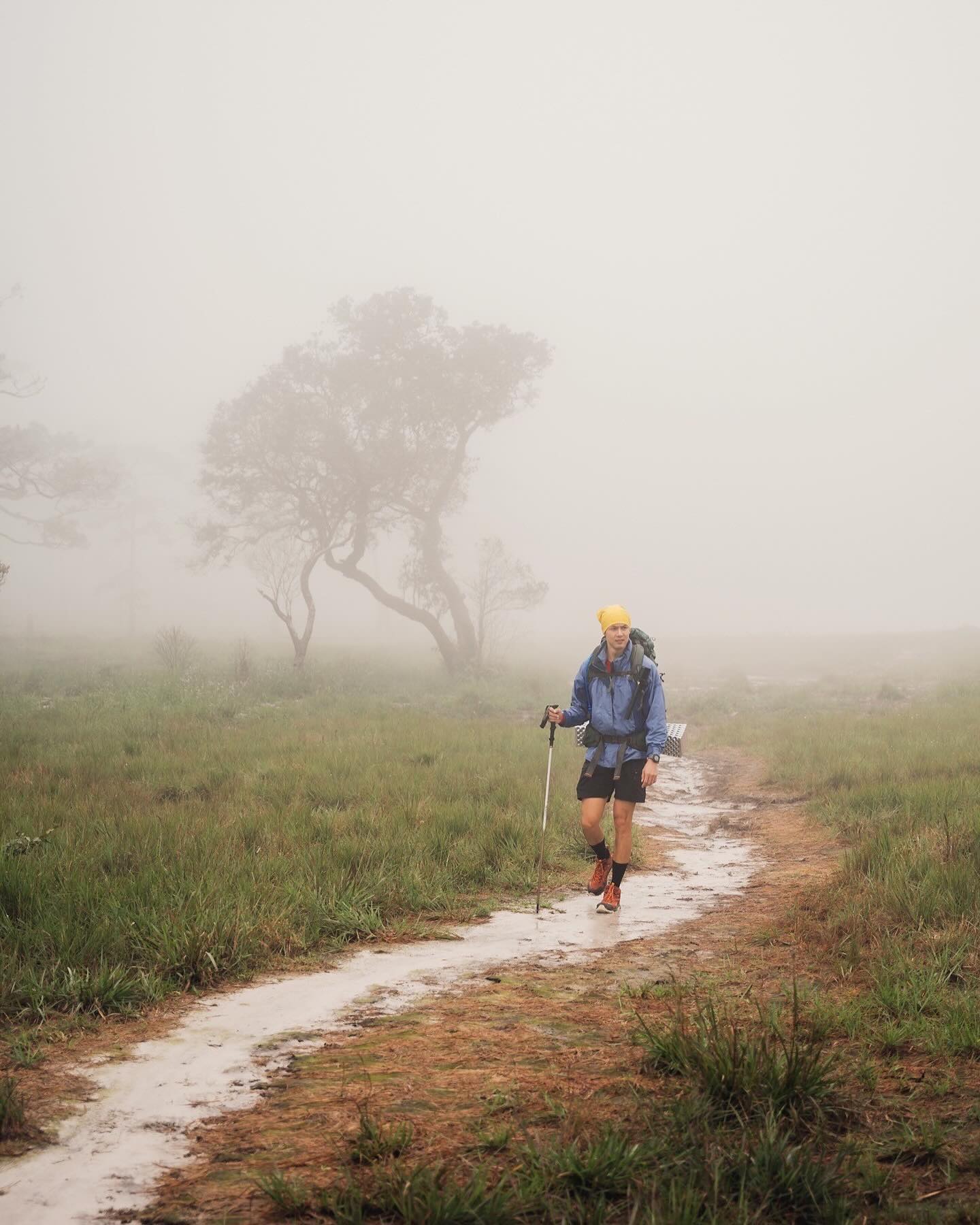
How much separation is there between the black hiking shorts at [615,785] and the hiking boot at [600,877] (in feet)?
1.92

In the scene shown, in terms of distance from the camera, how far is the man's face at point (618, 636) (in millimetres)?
7445

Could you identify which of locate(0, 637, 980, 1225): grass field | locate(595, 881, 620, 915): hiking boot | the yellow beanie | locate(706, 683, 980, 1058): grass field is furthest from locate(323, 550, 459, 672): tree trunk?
locate(595, 881, 620, 915): hiking boot

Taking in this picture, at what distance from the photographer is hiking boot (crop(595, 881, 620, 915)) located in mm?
7047

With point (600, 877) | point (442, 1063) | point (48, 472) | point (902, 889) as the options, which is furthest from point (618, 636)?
point (48, 472)

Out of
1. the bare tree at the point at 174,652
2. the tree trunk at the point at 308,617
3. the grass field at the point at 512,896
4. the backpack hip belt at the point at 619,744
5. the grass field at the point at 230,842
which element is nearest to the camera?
the grass field at the point at 512,896

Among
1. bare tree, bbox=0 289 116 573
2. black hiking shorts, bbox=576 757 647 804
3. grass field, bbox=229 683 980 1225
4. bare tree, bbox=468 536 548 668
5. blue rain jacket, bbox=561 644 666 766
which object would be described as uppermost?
bare tree, bbox=0 289 116 573

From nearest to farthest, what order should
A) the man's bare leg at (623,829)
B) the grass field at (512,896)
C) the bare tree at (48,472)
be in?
the grass field at (512,896) < the man's bare leg at (623,829) < the bare tree at (48,472)

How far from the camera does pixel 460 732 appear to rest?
1622 centimetres

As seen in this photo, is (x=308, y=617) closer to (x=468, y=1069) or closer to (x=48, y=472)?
(x=48, y=472)

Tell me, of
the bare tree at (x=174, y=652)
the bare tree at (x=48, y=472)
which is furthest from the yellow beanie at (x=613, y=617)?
the bare tree at (x=48, y=472)

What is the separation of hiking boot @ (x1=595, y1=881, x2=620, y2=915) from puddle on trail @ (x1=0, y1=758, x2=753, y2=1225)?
10cm

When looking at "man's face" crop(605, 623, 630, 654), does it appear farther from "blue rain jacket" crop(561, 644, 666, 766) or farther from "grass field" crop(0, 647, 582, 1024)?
"grass field" crop(0, 647, 582, 1024)

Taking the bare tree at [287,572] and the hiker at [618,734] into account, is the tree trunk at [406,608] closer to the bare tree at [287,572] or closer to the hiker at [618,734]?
the bare tree at [287,572]

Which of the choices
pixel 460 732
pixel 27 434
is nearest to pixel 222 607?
pixel 27 434
